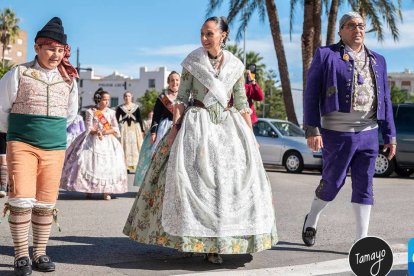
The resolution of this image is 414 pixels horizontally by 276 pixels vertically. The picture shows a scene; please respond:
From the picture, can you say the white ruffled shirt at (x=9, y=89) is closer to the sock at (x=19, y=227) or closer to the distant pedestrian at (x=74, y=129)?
the sock at (x=19, y=227)

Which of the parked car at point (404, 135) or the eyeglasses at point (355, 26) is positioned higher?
the eyeglasses at point (355, 26)

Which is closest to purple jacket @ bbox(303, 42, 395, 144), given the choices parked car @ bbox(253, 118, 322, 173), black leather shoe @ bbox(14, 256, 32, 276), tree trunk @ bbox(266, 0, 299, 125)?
black leather shoe @ bbox(14, 256, 32, 276)

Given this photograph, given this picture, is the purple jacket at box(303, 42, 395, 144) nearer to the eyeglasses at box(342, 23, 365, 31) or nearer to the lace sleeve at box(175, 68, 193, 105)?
the eyeglasses at box(342, 23, 365, 31)

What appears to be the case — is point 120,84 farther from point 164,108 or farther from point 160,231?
point 160,231

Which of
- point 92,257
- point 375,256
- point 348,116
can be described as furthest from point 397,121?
point 375,256

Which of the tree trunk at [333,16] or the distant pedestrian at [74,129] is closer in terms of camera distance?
the distant pedestrian at [74,129]

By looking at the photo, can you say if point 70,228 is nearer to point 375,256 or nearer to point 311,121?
point 311,121

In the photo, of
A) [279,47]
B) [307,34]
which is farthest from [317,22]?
[279,47]

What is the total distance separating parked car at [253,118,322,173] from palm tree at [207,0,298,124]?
4156 millimetres

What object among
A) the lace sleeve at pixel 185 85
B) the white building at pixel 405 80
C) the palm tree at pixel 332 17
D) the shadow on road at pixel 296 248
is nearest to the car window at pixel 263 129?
the palm tree at pixel 332 17

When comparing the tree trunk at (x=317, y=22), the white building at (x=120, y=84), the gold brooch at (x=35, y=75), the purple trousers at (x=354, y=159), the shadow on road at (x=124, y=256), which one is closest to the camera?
the gold brooch at (x=35, y=75)

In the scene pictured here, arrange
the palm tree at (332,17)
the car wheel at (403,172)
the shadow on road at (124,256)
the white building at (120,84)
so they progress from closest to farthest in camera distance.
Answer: the shadow on road at (124,256)
the car wheel at (403,172)
the palm tree at (332,17)
the white building at (120,84)

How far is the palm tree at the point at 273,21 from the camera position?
76.7ft

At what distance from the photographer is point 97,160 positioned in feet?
33.7
